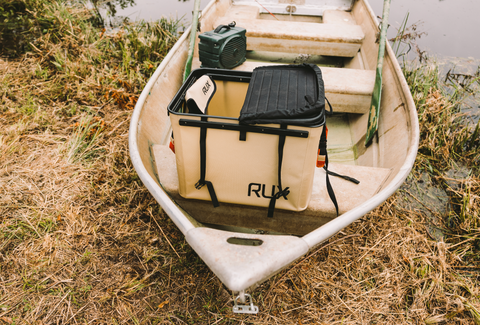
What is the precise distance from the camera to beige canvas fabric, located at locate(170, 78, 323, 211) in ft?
4.40

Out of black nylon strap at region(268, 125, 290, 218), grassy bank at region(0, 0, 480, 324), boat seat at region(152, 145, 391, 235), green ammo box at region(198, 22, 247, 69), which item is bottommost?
grassy bank at region(0, 0, 480, 324)

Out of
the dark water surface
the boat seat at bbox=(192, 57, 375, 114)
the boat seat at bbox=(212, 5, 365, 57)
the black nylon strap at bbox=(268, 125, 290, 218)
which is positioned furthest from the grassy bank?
the dark water surface

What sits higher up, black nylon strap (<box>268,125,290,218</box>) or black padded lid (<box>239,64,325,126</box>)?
black padded lid (<box>239,64,325,126</box>)

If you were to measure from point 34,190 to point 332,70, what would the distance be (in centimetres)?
275

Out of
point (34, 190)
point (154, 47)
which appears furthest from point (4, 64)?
point (34, 190)

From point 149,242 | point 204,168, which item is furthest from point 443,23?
point 149,242

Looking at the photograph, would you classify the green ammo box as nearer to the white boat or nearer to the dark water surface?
the white boat

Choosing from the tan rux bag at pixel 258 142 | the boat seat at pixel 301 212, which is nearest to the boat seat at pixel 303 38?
the tan rux bag at pixel 258 142

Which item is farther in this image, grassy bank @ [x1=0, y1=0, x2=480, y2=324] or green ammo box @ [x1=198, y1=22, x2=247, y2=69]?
green ammo box @ [x1=198, y1=22, x2=247, y2=69]

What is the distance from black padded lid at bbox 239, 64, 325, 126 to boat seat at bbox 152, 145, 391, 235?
1.81 feet

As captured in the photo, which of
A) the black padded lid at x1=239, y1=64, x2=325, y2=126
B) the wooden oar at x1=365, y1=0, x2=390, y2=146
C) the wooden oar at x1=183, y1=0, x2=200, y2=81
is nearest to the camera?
the black padded lid at x1=239, y1=64, x2=325, y2=126

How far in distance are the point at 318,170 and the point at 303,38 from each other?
1.92 metres

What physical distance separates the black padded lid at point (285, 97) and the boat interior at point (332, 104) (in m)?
0.29

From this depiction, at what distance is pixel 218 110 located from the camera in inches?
77.8
